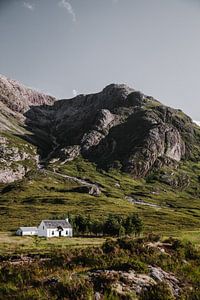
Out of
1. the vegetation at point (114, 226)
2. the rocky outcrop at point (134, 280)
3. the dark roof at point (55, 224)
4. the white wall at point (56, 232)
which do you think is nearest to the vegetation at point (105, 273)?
the rocky outcrop at point (134, 280)

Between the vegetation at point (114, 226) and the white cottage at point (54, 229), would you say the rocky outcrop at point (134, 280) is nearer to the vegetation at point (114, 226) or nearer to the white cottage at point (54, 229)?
the vegetation at point (114, 226)

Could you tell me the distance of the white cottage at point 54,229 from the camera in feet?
459

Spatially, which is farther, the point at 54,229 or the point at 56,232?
the point at 54,229

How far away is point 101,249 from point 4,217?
191 meters

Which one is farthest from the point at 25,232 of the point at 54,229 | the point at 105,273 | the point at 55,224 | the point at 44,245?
the point at 105,273

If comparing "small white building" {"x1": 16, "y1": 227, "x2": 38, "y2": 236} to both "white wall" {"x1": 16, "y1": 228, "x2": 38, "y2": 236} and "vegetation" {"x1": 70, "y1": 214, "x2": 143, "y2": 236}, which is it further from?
"vegetation" {"x1": 70, "y1": 214, "x2": 143, "y2": 236}

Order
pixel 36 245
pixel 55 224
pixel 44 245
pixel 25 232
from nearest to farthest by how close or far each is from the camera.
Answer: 1. pixel 44 245
2. pixel 36 245
3. pixel 25 232
4. pixel 55 224

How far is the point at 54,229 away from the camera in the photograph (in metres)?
142

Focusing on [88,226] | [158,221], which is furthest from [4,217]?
[158,221]

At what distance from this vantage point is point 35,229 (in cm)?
14588

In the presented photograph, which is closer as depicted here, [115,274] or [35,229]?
[115,274]

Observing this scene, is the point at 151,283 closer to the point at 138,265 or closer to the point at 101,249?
the point at 138,265

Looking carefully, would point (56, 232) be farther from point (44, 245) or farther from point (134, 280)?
point (134, 280)

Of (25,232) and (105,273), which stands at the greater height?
(105,273)
